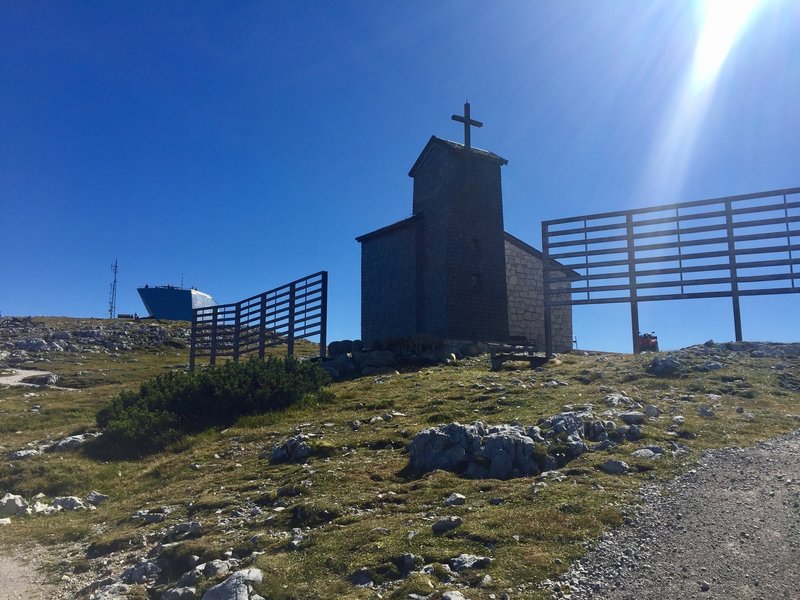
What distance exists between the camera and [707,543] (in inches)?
231

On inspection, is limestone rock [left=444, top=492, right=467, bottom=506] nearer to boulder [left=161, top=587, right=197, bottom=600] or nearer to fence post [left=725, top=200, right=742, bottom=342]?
boulder [left=161, top=587, right=197, bottom=600]

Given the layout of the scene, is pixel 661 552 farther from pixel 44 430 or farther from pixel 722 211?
pixel 44 430

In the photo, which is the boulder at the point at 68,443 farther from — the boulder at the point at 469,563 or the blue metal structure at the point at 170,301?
the blue metal structure at the point at 170,301

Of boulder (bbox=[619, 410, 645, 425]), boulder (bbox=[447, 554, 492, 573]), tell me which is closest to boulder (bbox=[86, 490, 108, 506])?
boulder (bbox=[447, 554, 492, 573])

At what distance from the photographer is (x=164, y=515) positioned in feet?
30.1

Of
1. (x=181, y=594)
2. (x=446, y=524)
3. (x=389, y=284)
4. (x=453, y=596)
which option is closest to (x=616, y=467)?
(x=446, y=524)

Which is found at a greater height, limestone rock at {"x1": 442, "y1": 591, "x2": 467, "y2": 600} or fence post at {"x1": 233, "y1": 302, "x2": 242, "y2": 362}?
fence post at {"x1": 233, "y1": 302, "x2": 242, "y2": 362}

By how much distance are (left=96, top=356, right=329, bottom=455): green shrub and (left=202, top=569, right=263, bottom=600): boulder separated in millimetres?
9087

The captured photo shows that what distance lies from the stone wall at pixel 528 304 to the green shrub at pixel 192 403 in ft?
43.6

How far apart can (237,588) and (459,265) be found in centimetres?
2155

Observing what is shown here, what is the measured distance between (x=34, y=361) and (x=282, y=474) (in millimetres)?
37320

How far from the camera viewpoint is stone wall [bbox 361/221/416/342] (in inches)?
1104

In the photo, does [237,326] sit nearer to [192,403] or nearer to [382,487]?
[192,403]

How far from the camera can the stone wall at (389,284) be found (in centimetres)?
2805
